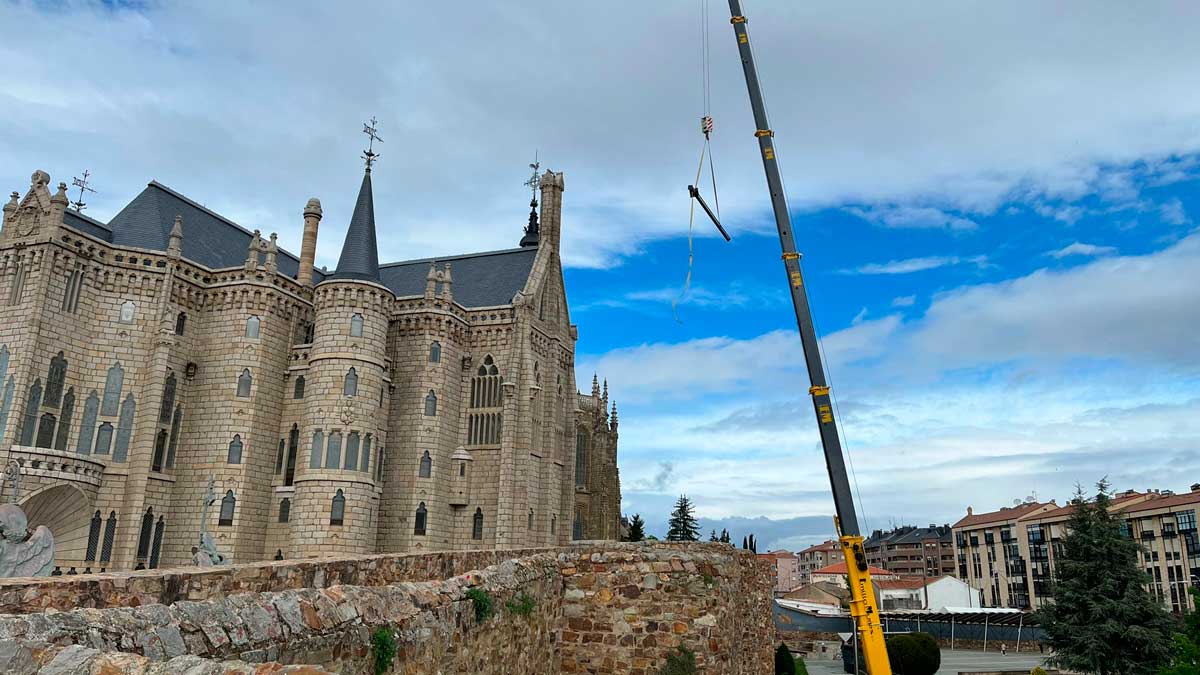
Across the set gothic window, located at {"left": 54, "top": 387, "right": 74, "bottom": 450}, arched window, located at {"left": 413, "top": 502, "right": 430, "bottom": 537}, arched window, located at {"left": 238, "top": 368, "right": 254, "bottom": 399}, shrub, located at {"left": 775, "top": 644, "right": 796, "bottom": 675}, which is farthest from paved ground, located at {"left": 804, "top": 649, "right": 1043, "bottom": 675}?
gothic window, located at {"left": 54, "top": 387, "right": 74, "bottom": 450}

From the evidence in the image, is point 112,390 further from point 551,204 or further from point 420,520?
point 551,204

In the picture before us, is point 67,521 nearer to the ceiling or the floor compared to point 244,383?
nearer to the floor

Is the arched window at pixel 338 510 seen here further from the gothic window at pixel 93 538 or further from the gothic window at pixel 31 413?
the gothic window at pixel 31 413

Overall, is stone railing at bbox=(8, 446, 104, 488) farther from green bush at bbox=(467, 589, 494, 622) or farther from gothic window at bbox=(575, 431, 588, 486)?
green bush at bbox=(467, 589, 494, 622)

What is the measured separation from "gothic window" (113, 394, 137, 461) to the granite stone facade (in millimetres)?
78

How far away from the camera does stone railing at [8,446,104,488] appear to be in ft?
107

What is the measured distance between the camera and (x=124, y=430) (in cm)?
3672

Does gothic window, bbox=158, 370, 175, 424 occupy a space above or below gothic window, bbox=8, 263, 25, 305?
below

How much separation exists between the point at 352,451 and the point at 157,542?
912 cm

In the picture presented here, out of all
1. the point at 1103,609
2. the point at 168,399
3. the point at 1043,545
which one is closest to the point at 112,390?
the point at 168,399

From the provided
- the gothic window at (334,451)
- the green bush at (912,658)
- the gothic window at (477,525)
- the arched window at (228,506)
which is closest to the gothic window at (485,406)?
the gothic window at (477,525)

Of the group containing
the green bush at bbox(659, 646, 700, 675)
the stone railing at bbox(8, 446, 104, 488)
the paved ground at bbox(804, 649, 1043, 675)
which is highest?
the stone railing at bbox(8, 446, 104, 488)

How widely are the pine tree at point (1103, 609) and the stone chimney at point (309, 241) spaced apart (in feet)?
123

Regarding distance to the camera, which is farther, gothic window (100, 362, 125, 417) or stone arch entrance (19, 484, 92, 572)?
gothic window (100, 362, 125, 417)
